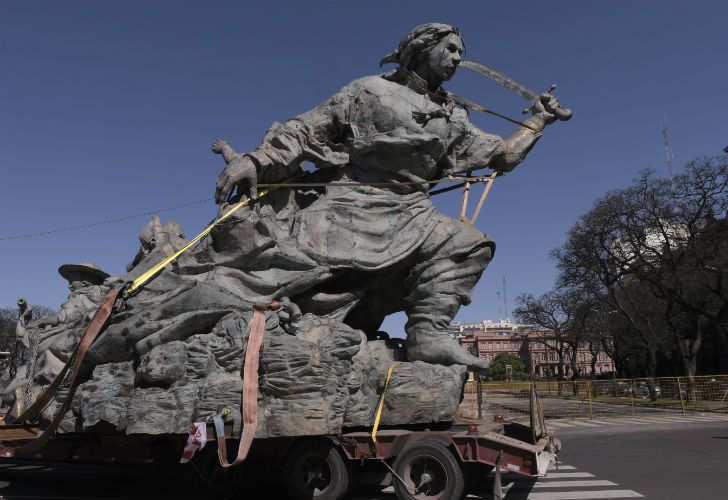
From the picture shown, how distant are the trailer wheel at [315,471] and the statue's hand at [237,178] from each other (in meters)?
2.67

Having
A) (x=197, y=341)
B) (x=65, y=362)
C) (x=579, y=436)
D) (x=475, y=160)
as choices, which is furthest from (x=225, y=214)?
(x=579, y=436)

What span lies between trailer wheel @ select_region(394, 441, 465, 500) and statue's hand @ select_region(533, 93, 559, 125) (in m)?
4.28

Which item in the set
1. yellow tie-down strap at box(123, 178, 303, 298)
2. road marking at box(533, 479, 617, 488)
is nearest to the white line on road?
road marking at box(533, 479, 617, 488)

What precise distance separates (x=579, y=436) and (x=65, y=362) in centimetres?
1171

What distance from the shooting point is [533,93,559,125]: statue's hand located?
24.8 feet

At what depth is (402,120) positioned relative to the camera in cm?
688

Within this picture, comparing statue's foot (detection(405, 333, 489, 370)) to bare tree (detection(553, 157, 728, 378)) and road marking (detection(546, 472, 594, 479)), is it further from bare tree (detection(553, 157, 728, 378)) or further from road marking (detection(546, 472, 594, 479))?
bare tree (detection(553, 157, 728, 378))

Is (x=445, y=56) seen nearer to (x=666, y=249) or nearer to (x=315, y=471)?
(x=315, y=471)

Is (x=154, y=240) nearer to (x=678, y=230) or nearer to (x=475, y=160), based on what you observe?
(x=475, y=160)

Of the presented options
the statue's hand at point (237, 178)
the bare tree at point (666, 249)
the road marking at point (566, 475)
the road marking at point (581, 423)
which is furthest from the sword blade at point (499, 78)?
the bare tree at point (666, 249)

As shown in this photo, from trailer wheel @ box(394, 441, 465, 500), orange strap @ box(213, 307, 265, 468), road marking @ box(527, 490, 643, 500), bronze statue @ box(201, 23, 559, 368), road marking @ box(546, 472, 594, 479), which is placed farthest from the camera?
road marking @ box(546, 472, 594, 479)

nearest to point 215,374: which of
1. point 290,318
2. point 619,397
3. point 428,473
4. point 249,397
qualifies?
point 249,397

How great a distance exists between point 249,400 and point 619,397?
73.2ft

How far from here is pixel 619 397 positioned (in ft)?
78.5
